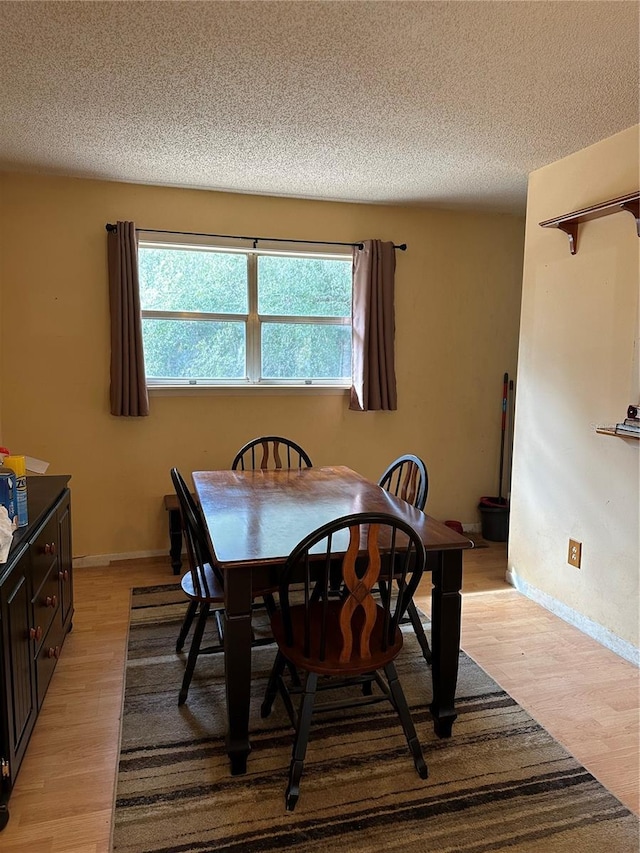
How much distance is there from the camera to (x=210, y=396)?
12.6ft

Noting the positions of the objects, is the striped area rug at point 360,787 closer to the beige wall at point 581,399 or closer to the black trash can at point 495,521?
the beige wall at point 581,399

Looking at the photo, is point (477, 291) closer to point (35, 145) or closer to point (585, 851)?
point (35, 145)

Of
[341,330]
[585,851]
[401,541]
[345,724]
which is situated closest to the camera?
[585,851]

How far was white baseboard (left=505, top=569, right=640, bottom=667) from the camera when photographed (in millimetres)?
2576

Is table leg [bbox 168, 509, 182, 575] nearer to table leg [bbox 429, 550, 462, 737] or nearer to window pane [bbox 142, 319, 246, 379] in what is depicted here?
window pane [bbox 142, 319, 246, 379]

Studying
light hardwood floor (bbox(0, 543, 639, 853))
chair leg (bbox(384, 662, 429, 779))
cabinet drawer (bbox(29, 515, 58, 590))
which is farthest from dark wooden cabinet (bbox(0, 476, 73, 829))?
chair leg (bbox(384, 662, 429, 779))

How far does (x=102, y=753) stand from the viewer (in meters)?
1.92

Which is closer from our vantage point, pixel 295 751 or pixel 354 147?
pixel 295 751

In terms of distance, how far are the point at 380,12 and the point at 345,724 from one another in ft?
7.97

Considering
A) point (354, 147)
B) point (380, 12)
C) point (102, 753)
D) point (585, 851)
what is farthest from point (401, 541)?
point (354, 147)

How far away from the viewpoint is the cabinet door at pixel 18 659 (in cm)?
162

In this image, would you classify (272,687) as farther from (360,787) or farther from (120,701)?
(120,701)

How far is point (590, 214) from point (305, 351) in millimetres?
2012

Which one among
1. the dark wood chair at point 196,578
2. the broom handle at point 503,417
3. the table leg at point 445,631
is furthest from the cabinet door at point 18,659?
the broom handle at point 503,417
